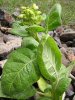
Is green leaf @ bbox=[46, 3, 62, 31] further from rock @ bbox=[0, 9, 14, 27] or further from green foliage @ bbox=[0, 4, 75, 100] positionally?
rock @ bbox=[0, 9, 14, 27]

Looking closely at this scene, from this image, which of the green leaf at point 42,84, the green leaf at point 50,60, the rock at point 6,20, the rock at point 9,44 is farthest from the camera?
the rock at point 6,20

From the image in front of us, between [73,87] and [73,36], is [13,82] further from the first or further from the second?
[73,36]

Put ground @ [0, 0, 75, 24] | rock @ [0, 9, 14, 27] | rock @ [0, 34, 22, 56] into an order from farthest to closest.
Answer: ground @ [0, 0, 75, 24], rock @ [0, 9, 14, 27], rock @ [0, 34, 22, 56]

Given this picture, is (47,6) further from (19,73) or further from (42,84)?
(19,73)

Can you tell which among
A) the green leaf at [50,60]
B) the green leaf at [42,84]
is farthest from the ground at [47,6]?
the green leaf at [50,60]

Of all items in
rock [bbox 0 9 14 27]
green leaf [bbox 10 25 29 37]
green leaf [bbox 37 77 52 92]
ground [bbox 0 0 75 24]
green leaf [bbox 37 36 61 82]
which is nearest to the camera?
green leaf [bbox 37 36 61 82]

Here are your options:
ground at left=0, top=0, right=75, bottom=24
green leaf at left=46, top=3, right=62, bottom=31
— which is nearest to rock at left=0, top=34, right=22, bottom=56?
green leaf at left=46, top=3, right=62, bottom=31

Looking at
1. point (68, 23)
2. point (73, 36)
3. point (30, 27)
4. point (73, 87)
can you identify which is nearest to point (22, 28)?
point (30, 27)

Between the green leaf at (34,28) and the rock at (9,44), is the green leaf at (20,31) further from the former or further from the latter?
the rock at (9,44)
